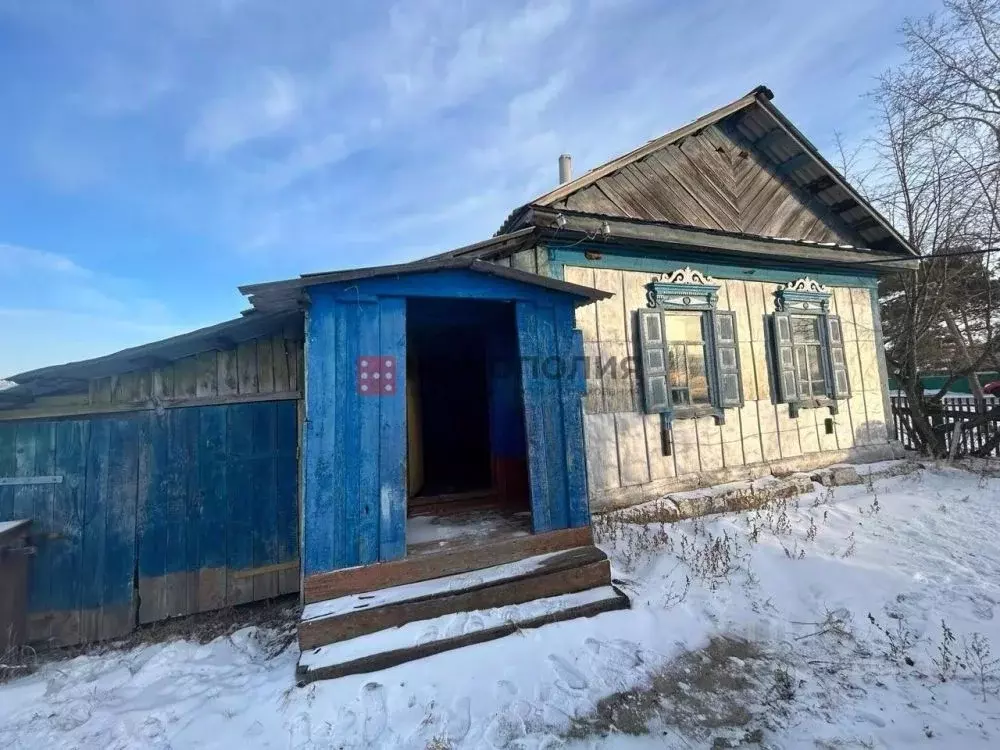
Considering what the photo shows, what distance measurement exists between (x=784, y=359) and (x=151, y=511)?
8.47 metres

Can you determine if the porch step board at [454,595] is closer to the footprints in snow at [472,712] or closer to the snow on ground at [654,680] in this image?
the snow on ground at [654,680]

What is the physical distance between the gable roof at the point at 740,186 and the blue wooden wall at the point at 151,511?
426cm

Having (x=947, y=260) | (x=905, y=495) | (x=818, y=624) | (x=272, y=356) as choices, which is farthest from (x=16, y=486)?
(x=947, y=260)

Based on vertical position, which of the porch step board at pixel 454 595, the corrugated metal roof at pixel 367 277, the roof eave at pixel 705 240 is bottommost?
the porch step board at pixel 454 595

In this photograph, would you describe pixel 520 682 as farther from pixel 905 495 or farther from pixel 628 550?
pixel 905 495

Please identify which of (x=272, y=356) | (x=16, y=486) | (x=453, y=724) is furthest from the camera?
(x=272, y=356)

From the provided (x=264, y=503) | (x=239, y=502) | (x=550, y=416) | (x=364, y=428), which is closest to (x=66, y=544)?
(x=239, y=502)

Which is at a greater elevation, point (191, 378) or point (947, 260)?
point (947, 260)

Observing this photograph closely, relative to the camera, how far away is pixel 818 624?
3367 millimetres

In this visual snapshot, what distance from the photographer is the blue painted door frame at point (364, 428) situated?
10.3 feet

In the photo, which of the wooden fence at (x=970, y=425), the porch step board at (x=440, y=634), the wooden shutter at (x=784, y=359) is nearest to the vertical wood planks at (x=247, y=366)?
the porch step board at (x=440, y=634)

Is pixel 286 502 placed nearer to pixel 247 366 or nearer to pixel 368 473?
pixel 247 366

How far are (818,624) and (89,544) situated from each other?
6.44 meters

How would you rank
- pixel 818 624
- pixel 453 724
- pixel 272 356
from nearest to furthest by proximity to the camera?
pixel 453 724
pixel 818 624
pixel 272 356
